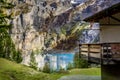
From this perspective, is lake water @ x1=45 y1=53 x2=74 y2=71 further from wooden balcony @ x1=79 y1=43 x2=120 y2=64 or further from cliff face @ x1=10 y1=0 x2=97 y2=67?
wooden balcony @ x1=79 y1=43 x2=120 y2=64

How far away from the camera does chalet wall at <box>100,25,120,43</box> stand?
74.9 feet

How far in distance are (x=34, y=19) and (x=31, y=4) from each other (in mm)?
4784

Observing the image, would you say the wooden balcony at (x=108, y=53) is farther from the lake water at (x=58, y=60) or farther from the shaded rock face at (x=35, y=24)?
the shaded rock face at (x=35, y=24)

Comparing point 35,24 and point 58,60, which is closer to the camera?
point 58,60

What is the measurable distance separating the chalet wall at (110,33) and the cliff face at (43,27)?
232 ft

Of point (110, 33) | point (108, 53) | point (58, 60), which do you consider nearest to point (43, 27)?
point (58, 60)

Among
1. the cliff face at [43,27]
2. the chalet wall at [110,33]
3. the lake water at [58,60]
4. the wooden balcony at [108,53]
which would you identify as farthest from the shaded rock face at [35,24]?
the wooden balcony at [108,53]

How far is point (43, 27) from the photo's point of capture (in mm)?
106062

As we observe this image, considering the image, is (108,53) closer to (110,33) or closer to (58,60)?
(110,33)

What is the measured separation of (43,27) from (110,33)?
274 feet

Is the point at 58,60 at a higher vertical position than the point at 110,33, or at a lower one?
lower

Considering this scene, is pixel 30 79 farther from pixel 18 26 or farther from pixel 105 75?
pixel 18 26

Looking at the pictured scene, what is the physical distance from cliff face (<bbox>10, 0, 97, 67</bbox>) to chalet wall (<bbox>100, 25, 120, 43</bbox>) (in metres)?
70.6

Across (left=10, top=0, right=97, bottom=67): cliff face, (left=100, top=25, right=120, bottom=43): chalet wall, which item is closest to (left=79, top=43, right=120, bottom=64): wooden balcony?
(left=100, top=25, right=120, bottom=43): chalet wall
